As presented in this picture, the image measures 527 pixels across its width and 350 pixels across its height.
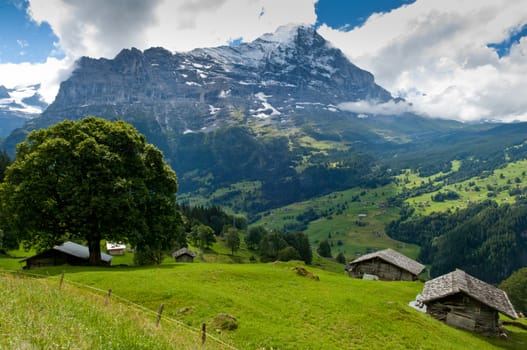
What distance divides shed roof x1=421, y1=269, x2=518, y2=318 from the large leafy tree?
130 ft

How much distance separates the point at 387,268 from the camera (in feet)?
268

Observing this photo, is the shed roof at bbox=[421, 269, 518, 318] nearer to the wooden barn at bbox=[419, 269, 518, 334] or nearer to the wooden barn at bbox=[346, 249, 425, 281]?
the wooden barn at bbox=[419, 269, 518, 334]

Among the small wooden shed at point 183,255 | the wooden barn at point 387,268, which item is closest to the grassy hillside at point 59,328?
the wooden barn at point 387,268

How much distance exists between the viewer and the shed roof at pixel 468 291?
42.8 m

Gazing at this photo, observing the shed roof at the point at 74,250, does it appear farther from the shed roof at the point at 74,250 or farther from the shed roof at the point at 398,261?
the shed roof at the point at 398,261

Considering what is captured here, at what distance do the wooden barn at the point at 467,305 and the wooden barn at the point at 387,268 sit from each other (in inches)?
1251

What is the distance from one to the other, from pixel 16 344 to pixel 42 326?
223 centimetres

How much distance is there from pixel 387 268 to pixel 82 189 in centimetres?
6957

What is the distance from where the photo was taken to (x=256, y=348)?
71.0 ft

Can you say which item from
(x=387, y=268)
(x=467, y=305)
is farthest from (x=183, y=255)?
(x=467, y=305)

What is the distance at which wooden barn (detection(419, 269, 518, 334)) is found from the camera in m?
42.8

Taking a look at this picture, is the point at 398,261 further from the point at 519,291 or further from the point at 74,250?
the point at 74,250

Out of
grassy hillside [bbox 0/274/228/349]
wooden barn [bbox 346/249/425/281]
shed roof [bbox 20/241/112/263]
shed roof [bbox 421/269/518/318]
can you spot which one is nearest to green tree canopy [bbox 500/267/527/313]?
wooden barn [bbox 346/249/425/281]

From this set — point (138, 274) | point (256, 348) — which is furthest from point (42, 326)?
point (138, 274)
